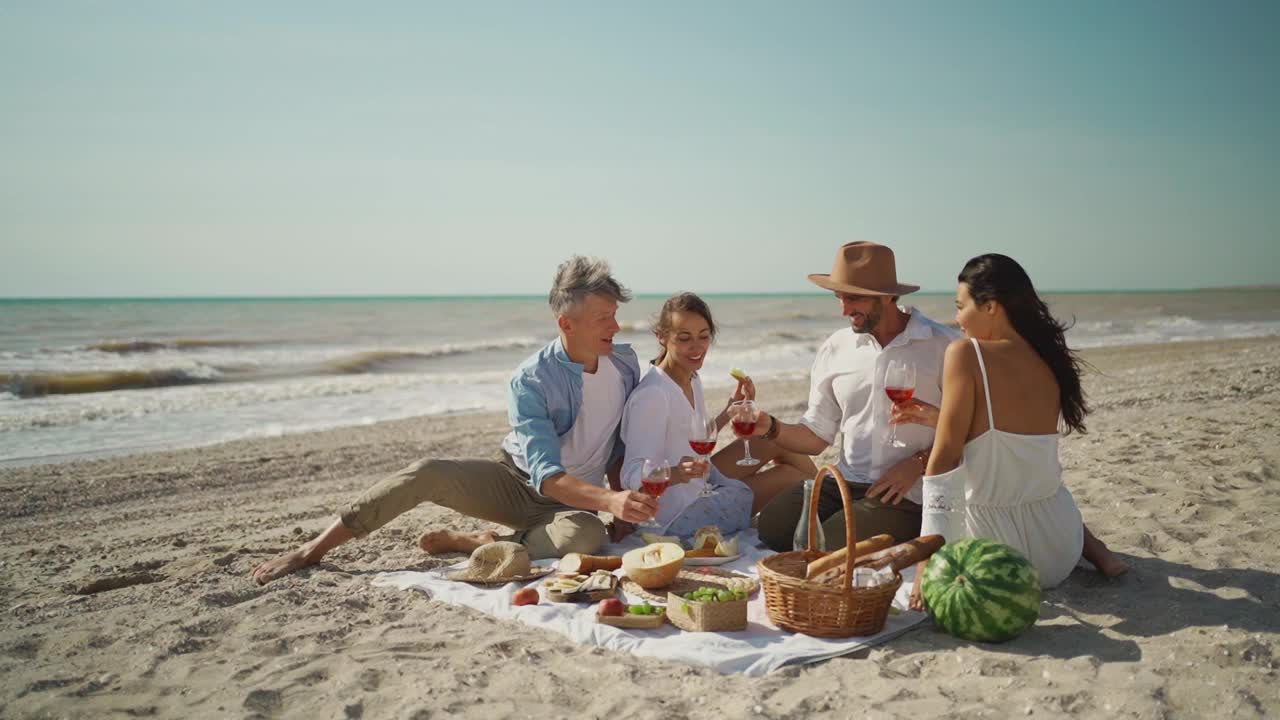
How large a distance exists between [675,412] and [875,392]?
1.23 metres

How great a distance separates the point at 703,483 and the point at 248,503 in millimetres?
4447

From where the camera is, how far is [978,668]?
11.0ft

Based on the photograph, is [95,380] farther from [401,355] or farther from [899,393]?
[899,393]

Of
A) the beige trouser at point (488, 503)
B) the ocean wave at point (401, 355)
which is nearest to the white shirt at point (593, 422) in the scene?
the beige trouser at point (488, 503)

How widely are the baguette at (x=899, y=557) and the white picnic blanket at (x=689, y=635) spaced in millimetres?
265

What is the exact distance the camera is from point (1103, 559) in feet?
14.2

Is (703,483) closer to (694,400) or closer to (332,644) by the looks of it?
(694,400)

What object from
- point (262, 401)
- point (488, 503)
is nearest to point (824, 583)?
point (488, 503)

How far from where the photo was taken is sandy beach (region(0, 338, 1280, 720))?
3.18 meters

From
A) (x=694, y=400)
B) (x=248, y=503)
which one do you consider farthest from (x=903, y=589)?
(x=248, y=503)

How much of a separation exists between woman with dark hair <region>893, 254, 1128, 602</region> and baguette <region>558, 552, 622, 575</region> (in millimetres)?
1859

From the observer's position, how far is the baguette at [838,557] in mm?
3861

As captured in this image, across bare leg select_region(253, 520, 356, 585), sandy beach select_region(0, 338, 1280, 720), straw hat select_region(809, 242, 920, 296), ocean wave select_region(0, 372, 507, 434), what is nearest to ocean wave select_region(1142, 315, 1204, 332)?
ocean wave select_region(0, 372, 507, 434)

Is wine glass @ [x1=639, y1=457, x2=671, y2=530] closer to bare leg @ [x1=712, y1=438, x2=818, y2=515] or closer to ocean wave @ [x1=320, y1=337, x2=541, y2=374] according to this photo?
bare leg @ [x1=712, y1=438, x2=818, y2=515]
